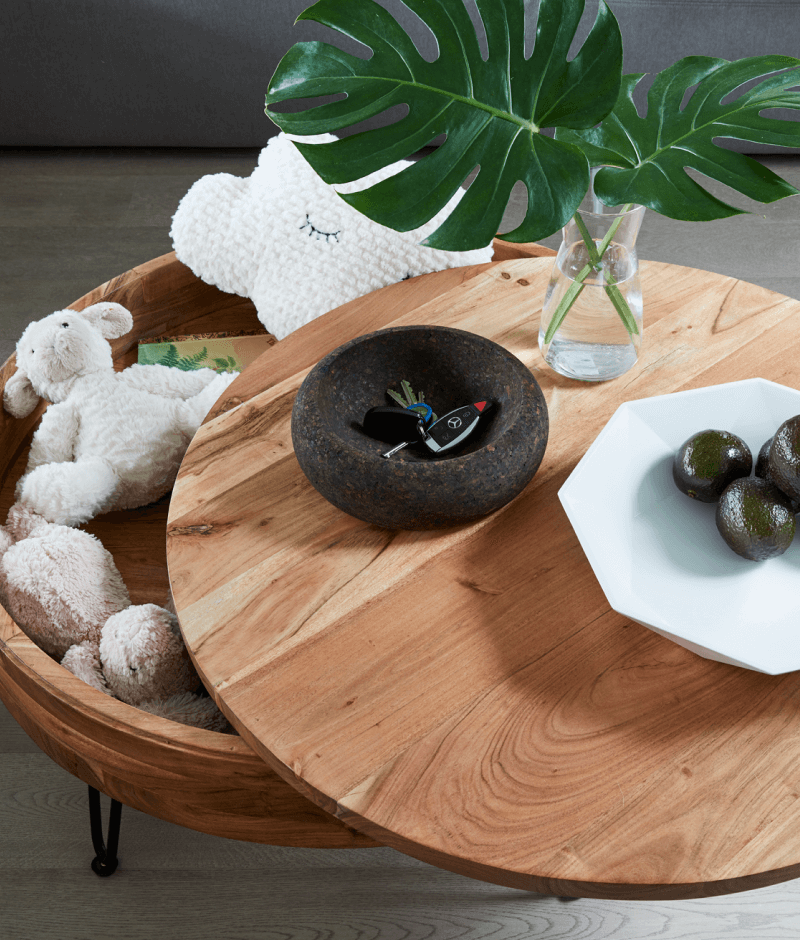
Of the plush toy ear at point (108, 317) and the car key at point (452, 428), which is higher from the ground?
the car key at point (452, 428)

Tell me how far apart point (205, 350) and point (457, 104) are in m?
0.81

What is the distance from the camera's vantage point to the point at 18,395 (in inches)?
46.7

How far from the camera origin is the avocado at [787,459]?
69 cm

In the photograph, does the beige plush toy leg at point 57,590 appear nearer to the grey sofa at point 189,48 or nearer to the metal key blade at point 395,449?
the metal key blade at point 395,449

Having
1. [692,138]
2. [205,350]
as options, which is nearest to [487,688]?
[692,138]

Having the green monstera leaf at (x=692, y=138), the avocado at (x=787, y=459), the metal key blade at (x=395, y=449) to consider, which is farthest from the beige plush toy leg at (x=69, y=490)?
the avocado at (x=787, y=459)

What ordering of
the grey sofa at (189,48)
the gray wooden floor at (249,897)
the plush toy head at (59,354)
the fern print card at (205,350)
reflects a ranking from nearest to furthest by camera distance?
the gray wooden floor at (249,897) < the plush toy head at (59,354) < the fern print card at (205,350) < the grey sofa at (189,48)

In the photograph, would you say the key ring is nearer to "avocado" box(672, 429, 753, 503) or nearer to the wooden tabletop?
the wooden tabletop

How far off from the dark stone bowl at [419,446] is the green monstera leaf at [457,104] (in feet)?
0.58

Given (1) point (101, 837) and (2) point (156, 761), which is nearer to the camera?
(2) point (156, 761)

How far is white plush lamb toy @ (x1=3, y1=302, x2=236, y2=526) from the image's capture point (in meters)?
1.10

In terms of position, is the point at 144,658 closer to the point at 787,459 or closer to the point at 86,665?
the point at 86,665

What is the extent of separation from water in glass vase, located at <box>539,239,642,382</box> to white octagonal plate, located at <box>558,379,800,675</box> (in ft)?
0.39

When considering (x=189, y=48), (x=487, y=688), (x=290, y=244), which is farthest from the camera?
(x=189, y=48)
